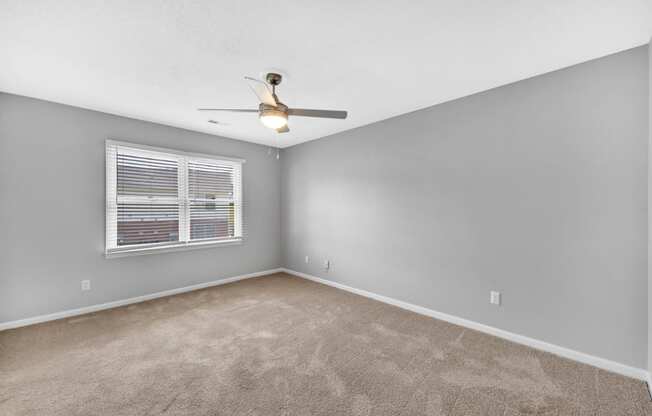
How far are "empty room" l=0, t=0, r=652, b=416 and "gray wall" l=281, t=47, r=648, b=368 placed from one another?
17 mm

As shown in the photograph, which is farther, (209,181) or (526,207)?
(209,181)

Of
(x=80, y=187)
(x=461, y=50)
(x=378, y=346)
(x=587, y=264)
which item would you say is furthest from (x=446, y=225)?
(x=80, y=187)

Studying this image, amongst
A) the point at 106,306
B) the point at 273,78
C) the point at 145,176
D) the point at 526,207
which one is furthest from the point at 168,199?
the point at 526,207

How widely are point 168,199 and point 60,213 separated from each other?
116 cm

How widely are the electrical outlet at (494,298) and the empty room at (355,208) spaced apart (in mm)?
15

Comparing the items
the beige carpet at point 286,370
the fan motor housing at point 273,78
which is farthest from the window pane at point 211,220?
the fan motor housing at point 273,78

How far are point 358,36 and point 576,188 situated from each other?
2.23m

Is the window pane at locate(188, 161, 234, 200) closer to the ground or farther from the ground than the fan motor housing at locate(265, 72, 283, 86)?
closer to the ground

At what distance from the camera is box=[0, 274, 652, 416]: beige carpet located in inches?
71.5

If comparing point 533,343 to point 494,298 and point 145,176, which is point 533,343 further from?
point 145,176

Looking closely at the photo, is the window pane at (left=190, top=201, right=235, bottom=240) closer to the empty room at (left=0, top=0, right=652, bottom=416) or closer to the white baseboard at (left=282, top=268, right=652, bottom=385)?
the empty room at (left=0, top=0, right=652, bottom=416)

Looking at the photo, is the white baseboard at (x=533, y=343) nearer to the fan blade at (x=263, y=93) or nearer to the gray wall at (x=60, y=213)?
→ the fan blade at (x=263, y=93)

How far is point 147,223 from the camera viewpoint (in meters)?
3.85

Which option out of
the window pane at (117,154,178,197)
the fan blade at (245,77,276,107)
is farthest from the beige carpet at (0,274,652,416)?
the fan blade at (245,77,276,107)
